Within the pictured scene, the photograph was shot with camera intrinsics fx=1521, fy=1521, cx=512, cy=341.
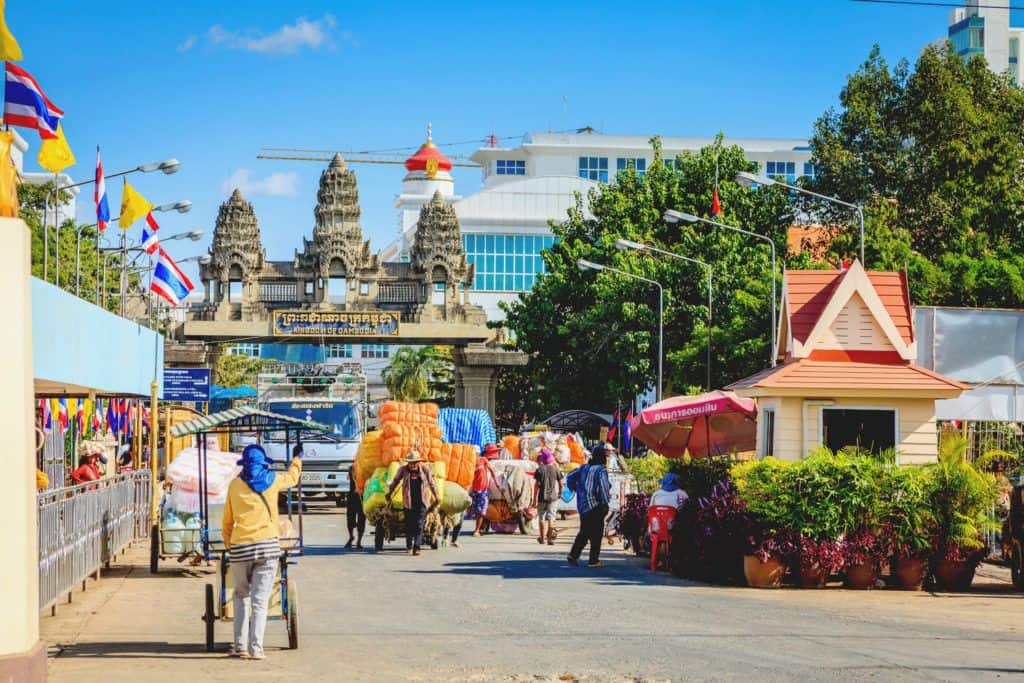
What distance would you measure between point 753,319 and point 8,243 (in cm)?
3755

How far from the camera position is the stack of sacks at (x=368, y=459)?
2550 centimetres

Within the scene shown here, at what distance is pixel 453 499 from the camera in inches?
996

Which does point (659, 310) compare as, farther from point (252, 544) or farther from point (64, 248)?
point (252, 544)

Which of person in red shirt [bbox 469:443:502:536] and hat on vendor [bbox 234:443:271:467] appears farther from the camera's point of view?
person in red shirt [bbox 469:443:502:536]

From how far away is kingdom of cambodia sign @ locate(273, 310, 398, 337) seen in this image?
61344 millimetres

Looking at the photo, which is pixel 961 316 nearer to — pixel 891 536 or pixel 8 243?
pixel 891 536

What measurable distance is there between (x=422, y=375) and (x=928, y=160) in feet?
169

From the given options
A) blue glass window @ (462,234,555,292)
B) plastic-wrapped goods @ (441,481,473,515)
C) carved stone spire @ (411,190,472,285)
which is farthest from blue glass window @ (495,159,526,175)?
plastic-wrapped goods @ (441,481,473,515)

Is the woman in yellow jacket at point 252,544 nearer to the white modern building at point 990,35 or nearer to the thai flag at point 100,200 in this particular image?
the thai flag at point 100,200

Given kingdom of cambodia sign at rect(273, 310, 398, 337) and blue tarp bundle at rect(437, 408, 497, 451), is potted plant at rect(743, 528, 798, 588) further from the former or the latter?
kingdom of cambodia sign at rect(273, 310, 398, 337)

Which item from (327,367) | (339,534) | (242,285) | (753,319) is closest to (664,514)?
(339,534)

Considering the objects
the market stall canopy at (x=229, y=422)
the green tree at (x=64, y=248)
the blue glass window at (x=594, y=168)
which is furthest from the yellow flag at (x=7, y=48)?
the blue glass window at (x=594, y=168)

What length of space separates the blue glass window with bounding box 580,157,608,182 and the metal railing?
110512mm

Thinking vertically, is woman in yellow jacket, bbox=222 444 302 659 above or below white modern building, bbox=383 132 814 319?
below
